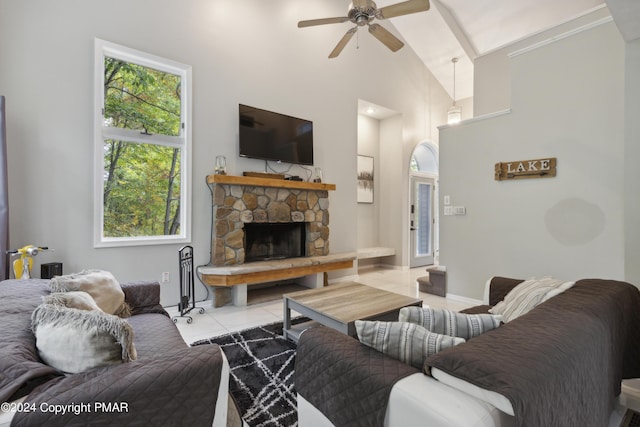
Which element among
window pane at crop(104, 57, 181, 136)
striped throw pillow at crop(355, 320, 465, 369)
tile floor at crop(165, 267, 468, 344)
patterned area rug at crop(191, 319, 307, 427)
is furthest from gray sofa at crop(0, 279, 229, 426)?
window pane at crop(104, 57, 181, 136)

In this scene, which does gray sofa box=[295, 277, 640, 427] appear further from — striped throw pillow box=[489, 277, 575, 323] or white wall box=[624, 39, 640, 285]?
white wall box=[624, 39, 640, 285]

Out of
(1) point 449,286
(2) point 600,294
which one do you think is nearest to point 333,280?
(1) point 449,286

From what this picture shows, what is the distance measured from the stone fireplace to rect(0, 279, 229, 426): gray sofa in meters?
2.57

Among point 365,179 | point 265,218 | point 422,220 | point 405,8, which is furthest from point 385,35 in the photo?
point 422,220

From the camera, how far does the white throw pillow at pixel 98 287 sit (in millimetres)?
1735

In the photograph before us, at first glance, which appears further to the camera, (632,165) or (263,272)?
(263,272)

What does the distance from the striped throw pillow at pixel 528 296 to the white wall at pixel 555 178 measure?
5.24 feet

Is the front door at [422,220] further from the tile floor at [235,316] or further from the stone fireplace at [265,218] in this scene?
the stone fireplace at [265,218]

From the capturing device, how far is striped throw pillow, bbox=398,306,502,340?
4.31 feet

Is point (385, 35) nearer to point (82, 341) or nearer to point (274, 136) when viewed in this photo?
point (274, 136)

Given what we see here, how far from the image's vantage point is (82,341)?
3.45 feet

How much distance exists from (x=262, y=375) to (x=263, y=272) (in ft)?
5.99

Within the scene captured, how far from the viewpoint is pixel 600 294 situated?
161 centimetres

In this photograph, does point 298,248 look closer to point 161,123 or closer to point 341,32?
point 161,123
